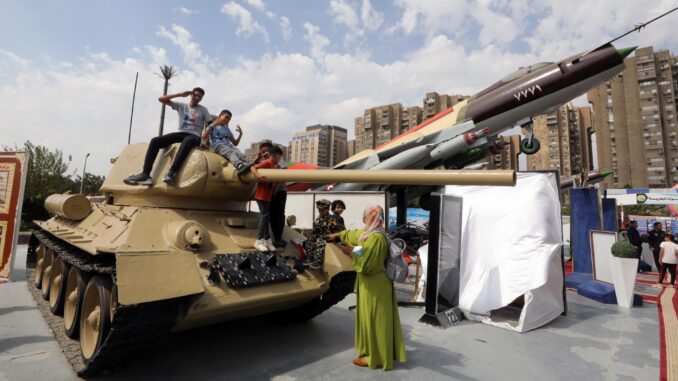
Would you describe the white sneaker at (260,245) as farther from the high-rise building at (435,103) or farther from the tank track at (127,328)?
the high-rise building at (435,103)

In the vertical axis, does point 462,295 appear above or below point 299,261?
below

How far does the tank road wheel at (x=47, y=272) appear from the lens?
6.02 meters

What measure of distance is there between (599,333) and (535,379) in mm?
2451

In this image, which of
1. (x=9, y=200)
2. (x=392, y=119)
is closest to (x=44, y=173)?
(x=9, y=200)

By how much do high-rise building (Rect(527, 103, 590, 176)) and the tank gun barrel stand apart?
192ft

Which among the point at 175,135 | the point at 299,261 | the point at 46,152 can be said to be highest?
the point at 46,152

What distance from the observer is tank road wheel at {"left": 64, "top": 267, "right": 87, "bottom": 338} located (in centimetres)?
409

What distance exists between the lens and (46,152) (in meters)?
26.9

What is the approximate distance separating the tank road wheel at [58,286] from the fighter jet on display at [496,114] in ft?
33.2

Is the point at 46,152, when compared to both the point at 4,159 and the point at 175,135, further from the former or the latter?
the point at 175,135

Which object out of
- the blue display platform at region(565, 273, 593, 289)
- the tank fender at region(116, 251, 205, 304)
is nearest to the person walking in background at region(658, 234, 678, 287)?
the blue display platform at region(565, 273, 593, 289)

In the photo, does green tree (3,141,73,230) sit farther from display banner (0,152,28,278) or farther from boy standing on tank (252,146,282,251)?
boy standing on tank (252,146,282,251)

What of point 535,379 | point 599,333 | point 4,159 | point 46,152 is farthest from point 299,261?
point 46,152

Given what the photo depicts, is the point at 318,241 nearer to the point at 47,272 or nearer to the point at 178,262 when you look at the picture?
the point at 178,262
